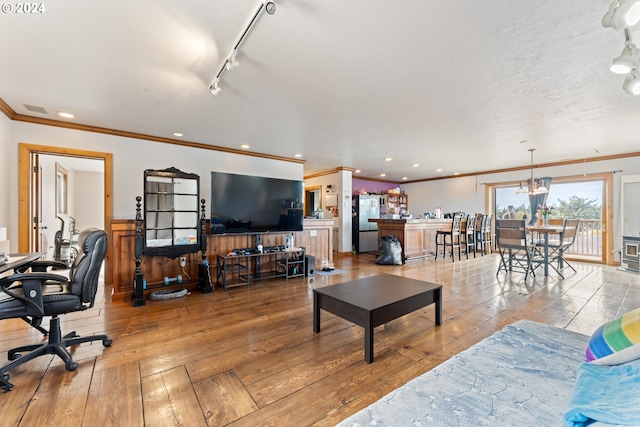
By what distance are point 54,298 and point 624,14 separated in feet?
13.3

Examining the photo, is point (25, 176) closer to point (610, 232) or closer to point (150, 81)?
point (150, 81)

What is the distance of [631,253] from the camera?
5.30 metres

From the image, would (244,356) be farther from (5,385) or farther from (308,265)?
(308,265)

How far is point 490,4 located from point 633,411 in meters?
2.09

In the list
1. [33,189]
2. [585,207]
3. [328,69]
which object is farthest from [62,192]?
[585,207]

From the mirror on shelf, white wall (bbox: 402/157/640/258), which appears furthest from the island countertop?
the mirror on shelf

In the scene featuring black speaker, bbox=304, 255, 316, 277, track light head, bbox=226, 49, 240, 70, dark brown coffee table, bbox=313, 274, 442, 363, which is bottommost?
black speaker, bbox=304, 255, 316, 277

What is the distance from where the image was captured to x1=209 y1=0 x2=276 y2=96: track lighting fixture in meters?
1.63

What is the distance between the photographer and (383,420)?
3.88 feet

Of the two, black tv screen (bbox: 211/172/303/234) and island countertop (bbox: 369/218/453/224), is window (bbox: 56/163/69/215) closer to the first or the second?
black tv screen (bbox: 211/172/303/234)

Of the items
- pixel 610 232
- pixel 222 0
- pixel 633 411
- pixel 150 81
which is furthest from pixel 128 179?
pixel 610 232

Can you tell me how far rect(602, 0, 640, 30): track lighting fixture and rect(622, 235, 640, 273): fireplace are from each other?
5.88 meters

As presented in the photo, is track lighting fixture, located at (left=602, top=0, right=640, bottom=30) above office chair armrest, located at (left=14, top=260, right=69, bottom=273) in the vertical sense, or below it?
above

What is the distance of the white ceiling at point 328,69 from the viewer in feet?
5.82
